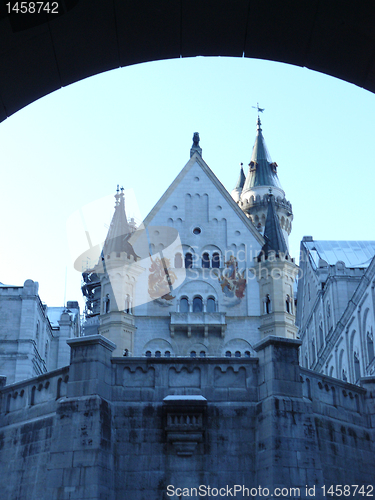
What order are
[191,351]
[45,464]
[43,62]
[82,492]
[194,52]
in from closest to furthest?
[43,62] → [194,52] → [82,492] → [45,464] → [191,351]

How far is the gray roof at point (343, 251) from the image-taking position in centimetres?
6000

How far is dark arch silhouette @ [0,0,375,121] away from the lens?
23.5 ft

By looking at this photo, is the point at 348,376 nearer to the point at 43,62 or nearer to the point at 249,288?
the point at 249,288

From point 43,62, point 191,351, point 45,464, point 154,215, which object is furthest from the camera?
point 154,215

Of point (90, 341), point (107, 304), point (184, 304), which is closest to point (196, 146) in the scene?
point (184, 304)

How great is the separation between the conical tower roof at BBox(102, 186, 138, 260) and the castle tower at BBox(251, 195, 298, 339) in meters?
9.36

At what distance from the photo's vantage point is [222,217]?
169 ft

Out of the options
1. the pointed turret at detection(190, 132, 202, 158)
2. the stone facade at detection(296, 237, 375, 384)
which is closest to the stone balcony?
the stone facade at detection(296, 237, 375, 384)

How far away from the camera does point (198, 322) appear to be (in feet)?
151

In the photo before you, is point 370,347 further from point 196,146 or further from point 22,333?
point 22,333

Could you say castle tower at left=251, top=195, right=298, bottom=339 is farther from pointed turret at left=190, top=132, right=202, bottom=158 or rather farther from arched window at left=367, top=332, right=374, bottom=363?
pointed turret at left=190, top=132, right=202, bottom=158

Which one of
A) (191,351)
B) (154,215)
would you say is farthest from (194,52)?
(154,215)

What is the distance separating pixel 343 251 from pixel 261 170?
19126 millimetres

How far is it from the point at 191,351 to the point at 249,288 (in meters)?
6.39
